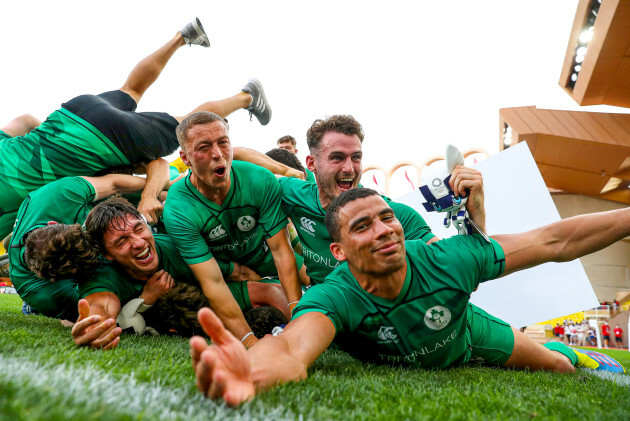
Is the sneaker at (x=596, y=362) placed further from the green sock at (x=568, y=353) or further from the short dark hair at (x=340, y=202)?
the short dark hair at (x=340, y=202)

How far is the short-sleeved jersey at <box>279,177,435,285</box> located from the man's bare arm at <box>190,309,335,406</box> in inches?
45.0

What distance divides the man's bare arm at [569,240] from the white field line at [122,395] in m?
1.41

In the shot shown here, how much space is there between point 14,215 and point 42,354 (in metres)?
2.38

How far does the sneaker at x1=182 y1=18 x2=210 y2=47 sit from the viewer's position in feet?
14.7

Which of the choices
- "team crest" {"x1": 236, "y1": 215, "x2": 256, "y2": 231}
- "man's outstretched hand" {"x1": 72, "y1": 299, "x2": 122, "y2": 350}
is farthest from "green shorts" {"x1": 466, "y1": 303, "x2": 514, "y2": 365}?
"man's outstretched hand" {"x1": 72, "y1": 299, "x2": 122, "y2": 350}

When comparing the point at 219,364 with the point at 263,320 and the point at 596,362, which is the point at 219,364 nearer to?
the point at 263,320

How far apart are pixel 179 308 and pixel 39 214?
113 cm

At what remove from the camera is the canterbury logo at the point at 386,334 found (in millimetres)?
2066

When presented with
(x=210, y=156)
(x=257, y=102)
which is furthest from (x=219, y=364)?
(x=257, y=102)

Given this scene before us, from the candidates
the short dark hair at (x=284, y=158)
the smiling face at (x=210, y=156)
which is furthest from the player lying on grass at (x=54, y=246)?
the short dark hair at (x=284, y=158)

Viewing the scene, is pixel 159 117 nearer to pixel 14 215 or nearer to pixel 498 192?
pixel 14 215

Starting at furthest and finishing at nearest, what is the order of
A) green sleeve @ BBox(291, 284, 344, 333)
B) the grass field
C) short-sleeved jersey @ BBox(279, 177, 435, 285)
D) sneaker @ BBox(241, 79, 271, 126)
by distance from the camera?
sneaker @ BBox(241, 79, 271, 126) → short-sleeved jersey @ BBox(279, 177, 435, 285) → green sleeve @ BBox(291, 284, 344, 333) → the grass field

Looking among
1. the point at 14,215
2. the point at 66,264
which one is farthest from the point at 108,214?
the point at 14,215

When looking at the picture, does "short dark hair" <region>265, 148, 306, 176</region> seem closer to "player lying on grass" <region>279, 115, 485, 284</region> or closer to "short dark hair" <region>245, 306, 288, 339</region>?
"player lying on grass" <region>279, 115, 485, 284</region>
